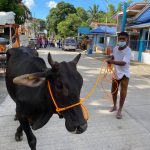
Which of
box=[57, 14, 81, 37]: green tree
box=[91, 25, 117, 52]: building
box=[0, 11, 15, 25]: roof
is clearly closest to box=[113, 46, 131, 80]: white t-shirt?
box=[0, 11, 15, 25]: roof

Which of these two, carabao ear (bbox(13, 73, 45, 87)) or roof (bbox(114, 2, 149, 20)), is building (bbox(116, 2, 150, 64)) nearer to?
roof (bbox(114, 2, 149, 20))

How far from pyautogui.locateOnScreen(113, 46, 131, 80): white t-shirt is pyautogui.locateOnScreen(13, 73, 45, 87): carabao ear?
10.3ft

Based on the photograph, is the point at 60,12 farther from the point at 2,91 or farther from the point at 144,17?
the point at 2,91

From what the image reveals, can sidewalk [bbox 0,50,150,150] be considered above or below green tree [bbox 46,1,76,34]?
below

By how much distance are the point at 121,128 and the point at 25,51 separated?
2.37 m

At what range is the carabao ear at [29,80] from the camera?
3043mm

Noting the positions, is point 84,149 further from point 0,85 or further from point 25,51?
point 0,85

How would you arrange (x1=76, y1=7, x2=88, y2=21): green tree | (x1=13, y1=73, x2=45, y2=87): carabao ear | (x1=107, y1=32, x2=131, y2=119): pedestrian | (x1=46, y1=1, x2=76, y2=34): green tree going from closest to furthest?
(x1=13, y1=73, x2=45, y2=87): carabao ear, (x1=107, y1=32, x2=131, y2=119): pedestrian, (x1=46, y1=1, x2=76, y2=34): green tree, (x1=76, y1=7, x2=88, y2=21): green tree

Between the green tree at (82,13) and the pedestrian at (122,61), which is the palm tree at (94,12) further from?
the pedestrian at (122,61)

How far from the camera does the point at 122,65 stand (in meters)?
5.90

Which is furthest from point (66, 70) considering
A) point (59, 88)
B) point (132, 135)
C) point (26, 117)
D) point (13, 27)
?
point (13, 27)

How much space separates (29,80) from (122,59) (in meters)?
3.30

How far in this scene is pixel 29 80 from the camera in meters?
3.07

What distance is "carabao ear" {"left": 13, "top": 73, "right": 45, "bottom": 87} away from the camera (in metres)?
3.04
